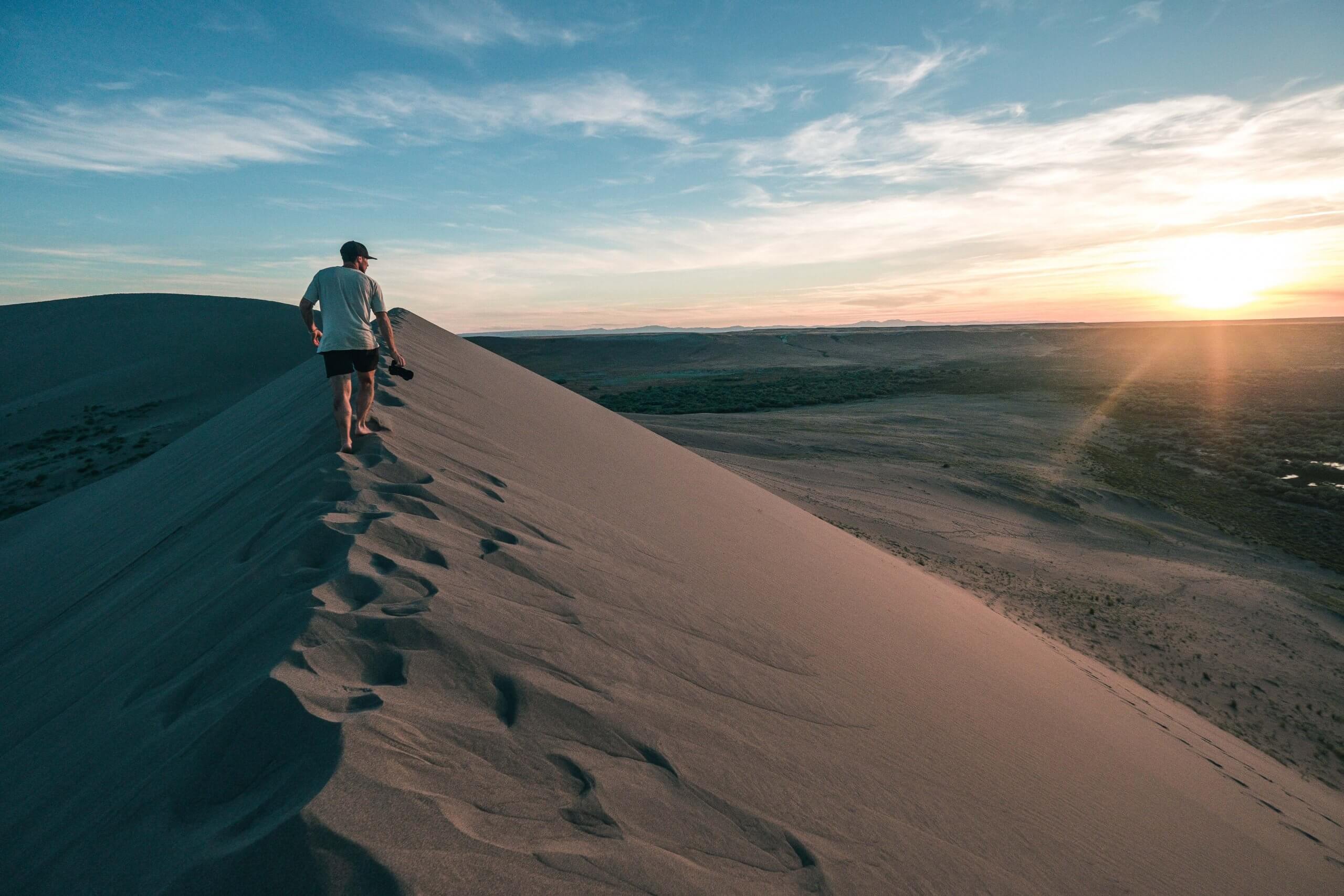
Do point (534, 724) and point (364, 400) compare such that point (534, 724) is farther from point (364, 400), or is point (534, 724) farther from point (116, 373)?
point (116, 373)

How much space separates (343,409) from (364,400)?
1.20ft

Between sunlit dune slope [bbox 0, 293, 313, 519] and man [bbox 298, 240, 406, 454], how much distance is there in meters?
9.76

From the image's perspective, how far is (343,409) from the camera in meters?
3.43

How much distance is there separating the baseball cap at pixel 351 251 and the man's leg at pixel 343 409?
79cm

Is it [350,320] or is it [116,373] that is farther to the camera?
[116,373]

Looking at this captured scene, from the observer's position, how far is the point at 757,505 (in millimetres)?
→ 5664

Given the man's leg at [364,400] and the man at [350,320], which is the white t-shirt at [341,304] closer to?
the man at [350,320]

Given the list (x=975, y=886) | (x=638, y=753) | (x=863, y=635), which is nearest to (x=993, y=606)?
(x=863, y=635)

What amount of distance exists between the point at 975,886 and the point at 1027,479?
11.8 metres

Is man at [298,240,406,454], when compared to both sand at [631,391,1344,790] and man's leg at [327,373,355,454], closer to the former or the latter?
man's leg at [327,373,355,454]

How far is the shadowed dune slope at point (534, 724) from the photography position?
52.4 inches

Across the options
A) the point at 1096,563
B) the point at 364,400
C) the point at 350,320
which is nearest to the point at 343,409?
the point at 364,400

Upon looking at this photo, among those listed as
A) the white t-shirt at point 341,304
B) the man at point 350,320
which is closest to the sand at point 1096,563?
the man at point 350,320

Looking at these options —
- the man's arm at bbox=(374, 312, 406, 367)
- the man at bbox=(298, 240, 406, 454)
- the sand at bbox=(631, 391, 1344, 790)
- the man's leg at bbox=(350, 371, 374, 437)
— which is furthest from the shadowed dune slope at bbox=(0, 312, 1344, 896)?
the sand at bbox=(631, 391, 1344, 790)
